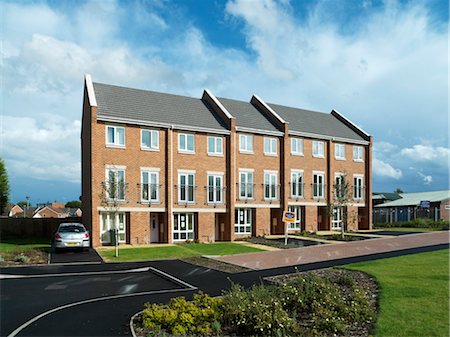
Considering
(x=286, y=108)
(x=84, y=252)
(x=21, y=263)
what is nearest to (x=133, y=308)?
(x=21, y=263)

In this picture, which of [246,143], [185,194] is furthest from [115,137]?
[246,143]

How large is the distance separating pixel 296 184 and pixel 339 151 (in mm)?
5811

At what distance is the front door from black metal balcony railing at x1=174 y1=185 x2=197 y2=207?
75.6 inches

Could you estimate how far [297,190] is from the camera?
3272 centimetres


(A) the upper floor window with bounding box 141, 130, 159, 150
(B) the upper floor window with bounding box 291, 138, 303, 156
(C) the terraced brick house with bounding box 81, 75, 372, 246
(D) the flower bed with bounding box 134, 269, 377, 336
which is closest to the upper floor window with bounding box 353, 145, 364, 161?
(C) the terraced brick house with bounding box 81, 75, 372, 246

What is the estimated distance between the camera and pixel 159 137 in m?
27.1

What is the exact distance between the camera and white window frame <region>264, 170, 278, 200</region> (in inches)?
1230

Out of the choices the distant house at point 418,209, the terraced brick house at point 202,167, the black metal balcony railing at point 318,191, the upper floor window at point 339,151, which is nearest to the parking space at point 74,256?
the terraced brick house at point 202,167

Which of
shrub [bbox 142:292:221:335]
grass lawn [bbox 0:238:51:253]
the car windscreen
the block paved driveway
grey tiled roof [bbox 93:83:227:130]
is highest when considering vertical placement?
grey tiled roof [bbox 93:83:227:130]

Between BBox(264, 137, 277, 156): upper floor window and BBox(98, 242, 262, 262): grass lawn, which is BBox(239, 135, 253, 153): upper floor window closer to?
BBox(264, 137, 277, 156): upper floor window

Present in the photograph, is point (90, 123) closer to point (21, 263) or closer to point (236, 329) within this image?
point (21, 263)

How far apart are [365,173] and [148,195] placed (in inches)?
812

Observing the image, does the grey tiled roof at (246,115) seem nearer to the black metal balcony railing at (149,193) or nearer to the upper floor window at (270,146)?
the upper floor window at (270,146)

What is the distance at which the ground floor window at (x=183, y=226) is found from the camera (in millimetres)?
27703
